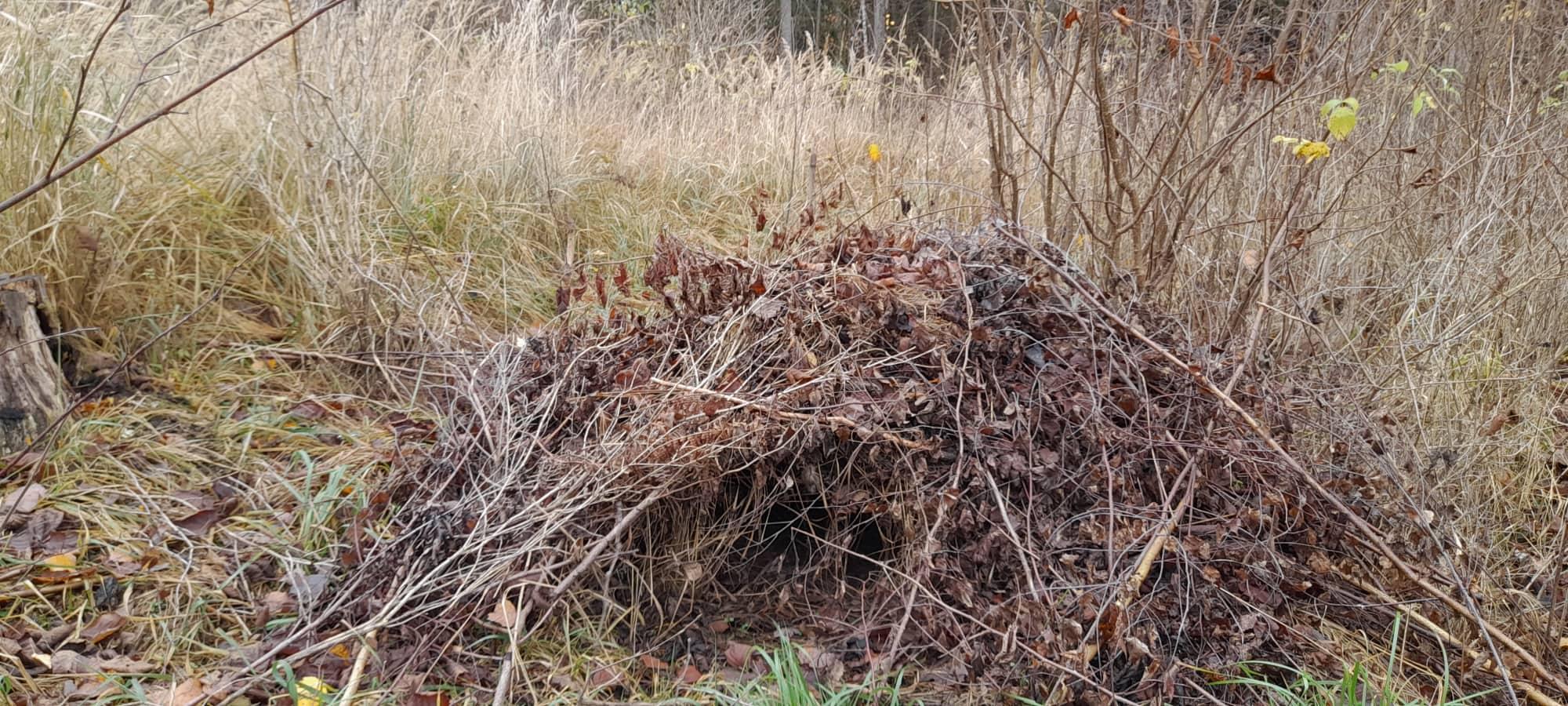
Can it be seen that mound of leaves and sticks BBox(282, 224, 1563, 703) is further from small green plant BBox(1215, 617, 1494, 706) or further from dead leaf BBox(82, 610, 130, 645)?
dead leaf BBox(82, 610, 130, 645)

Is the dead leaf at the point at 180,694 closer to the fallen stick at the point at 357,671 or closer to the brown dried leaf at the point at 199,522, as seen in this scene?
the fallen stick at the point at 357,671

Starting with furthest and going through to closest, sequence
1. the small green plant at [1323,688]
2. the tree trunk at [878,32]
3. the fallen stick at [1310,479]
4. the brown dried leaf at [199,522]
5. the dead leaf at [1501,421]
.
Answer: the tree trunk at [878,32] → the dead leaf at [1501,421] → the brown dried leaf at [199,522] → the fallen stick at [1310,479] → the small green plant at [1323,688]

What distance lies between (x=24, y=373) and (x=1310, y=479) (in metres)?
3.32

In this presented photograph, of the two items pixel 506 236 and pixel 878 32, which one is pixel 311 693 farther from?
pixel 878 32

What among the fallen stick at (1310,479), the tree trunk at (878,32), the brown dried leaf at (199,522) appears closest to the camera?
the fallen stick at (1310,479)

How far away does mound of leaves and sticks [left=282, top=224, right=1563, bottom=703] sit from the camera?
2008 millimetres

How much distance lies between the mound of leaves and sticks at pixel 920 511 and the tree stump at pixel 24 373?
106 centimetres

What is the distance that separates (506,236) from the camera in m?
4.32

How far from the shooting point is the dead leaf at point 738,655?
7.07 ft

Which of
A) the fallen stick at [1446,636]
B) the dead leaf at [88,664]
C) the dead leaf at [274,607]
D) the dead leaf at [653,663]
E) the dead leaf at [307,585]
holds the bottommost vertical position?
the fallen stick at [1446,636]

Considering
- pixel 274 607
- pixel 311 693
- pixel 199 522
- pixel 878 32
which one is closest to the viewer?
pixel 311 693

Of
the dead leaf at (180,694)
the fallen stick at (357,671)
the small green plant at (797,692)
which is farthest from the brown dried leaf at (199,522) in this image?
the small green plant at (797,692)

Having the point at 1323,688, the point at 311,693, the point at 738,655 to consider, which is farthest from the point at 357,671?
the point at 1323,688

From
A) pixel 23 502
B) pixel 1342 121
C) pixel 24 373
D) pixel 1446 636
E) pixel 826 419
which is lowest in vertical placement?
pixel 1446 636
